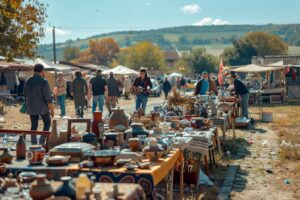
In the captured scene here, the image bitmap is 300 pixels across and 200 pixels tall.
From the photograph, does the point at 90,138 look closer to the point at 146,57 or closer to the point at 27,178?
the point at 27,178

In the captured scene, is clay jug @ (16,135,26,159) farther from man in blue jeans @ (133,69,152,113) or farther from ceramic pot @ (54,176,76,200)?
man in blue jeans @ (133,69,152,113)

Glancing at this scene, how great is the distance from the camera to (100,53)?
119 metres

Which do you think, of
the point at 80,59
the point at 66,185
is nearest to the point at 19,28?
the point at 66,185

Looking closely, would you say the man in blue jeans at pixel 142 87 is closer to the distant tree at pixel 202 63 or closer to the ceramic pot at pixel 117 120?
the ceramic pot at pixel 117 120

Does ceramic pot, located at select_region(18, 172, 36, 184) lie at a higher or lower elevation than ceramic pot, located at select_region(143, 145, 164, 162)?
lower

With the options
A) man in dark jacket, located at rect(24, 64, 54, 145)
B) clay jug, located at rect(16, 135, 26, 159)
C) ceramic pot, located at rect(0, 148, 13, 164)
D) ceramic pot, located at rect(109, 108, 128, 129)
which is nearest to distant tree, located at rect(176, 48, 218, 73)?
man in dark jacket, located at rect(24, 64, 54, 145)

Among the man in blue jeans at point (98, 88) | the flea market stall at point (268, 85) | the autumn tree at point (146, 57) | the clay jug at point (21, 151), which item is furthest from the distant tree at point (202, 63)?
the clay jug at point (21, 151)

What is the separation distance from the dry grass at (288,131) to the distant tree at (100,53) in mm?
96187

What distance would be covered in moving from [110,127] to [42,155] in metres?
1.97

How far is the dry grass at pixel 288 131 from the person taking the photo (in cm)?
1077

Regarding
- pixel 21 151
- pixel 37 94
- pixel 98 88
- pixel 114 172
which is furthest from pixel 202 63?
pixel 114 172

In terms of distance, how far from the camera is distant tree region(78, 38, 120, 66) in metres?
117

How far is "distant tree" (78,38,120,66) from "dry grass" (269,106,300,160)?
96.2 meters

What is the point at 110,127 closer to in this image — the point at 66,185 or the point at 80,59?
the point at 66,185
